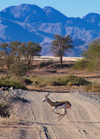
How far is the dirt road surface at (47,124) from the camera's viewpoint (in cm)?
659

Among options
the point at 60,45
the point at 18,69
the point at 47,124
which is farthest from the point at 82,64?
the point at 60,45

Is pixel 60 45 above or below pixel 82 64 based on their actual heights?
above

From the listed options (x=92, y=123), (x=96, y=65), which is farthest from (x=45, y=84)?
(x=92, y=123)

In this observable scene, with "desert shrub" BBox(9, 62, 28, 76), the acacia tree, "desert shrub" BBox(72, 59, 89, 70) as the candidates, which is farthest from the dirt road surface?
the acacia tree

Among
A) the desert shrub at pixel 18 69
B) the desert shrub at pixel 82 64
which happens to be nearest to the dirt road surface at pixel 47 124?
the desert shrub at pixel 18 69

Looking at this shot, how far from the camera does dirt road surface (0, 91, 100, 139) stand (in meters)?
6.59

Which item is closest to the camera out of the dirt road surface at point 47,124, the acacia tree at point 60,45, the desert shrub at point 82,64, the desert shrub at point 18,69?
the dirt road surface at point 47,124

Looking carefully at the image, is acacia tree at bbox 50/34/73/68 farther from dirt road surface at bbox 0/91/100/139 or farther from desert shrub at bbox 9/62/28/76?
dirt road surface at bbox 0/91/100/139

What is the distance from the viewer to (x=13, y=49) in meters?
65.3

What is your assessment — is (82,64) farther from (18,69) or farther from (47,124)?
(47,124)

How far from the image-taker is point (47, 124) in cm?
825

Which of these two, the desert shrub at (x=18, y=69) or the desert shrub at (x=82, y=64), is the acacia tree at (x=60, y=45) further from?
the desert shrub at (x=18, y=69)

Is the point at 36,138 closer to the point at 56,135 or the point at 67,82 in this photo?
the point at 56,135

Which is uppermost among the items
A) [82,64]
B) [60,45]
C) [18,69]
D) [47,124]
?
[60,45]
